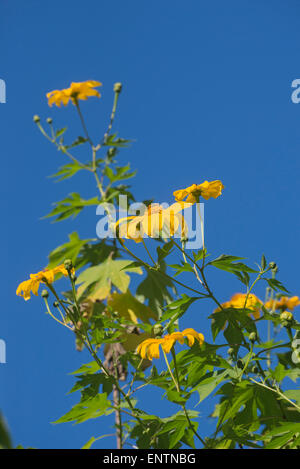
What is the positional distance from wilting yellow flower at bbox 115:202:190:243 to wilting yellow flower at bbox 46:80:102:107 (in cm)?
130

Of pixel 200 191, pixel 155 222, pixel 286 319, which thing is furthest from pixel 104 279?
pixel 286 319

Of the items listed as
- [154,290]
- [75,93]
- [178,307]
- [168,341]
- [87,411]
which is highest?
[75,93]

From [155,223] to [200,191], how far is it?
33 centimetres

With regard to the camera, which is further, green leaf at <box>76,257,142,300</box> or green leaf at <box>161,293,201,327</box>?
green leaf at <box>76,257,142,300</box>

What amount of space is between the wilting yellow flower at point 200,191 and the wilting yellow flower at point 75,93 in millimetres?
1192

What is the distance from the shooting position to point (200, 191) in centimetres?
202

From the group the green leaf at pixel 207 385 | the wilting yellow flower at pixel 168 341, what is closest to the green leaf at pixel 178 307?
the wilting yellow flower at pixel 168 341

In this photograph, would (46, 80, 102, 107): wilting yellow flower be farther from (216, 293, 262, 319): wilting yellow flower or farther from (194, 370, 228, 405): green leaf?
(194, 370, 228, 405): green leaf

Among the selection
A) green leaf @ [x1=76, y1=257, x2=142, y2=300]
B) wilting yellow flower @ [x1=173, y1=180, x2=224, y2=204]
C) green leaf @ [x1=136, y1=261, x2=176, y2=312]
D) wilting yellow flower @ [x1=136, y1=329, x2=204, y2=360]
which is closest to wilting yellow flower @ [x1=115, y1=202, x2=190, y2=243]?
wilting yellow flower @ [x1=173, y1=180, x2=224, y2=204]

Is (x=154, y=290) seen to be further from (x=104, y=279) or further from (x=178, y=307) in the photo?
(x=178, y=307)

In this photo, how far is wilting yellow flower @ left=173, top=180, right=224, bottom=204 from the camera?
6.57 feet

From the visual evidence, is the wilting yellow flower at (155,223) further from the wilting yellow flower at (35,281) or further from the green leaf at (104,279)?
the green leaf at (104,279)

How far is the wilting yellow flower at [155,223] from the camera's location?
5.80 feet

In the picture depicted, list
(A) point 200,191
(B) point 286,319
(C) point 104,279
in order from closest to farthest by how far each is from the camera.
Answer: (B) point 286,319
(A) point 200,191
(C) point 104,279
